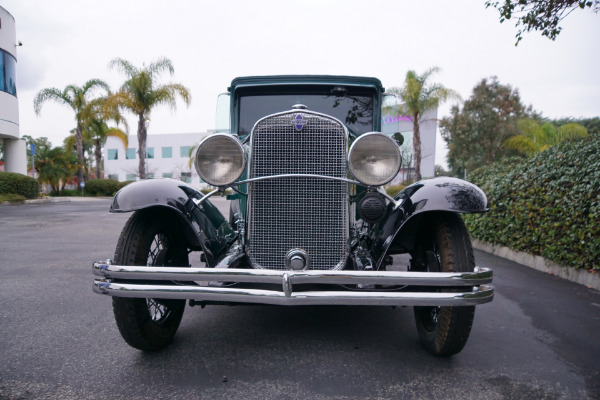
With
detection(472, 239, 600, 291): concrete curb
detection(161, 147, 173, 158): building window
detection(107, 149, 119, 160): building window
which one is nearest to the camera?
detection(472, 239, 600, 291): concrete curb

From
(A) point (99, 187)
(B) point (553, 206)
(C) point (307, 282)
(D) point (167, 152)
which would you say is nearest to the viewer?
(C) point (307, 282)

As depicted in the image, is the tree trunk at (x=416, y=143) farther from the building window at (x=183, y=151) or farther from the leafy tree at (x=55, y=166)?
the building window at (x=183, y=151)

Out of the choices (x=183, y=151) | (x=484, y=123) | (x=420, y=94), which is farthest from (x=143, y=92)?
(x=183, y=151)

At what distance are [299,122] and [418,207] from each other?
921 mm

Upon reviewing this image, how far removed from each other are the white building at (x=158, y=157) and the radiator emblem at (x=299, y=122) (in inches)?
1839

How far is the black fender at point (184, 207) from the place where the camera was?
244cm

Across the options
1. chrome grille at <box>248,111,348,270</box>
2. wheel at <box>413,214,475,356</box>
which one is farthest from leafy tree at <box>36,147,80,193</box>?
wheel at <box>413,214,475,356</box>

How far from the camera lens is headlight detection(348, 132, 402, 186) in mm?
2506

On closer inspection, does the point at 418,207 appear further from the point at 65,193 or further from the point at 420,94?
the point at 65,193

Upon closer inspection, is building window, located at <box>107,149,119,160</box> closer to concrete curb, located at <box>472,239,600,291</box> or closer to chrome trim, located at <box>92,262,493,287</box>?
concrete curb, located at <box>472,239,600,291</box>

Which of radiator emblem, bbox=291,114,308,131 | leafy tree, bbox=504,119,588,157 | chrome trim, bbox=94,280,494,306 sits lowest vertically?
chrome trim, bbox=94,280,494,306

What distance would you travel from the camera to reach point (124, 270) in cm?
209

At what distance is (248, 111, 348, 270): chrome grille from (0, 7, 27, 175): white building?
20652mm

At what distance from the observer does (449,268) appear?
2275 millimetres
